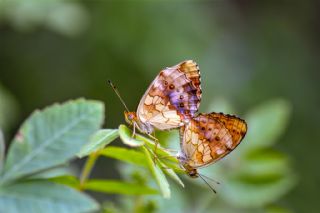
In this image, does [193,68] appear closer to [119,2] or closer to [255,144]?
[255,144]

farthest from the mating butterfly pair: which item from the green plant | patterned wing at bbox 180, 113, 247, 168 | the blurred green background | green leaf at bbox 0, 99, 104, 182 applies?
the blurred green background

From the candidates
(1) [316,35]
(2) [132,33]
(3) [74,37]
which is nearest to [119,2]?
(2) [132,33]

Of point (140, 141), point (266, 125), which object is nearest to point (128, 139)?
point (140, 141)

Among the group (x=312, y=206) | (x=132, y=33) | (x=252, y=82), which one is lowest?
(x=312, y=206)

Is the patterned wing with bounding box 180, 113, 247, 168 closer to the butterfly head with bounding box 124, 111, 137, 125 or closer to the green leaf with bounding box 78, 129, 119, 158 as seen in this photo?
the butterfly head with bounding box 124, 111, 137, 125

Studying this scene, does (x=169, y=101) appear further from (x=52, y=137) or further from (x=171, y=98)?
(x=52, y=137)

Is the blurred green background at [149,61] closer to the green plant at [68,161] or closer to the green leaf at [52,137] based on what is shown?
the green plant at [68,161]

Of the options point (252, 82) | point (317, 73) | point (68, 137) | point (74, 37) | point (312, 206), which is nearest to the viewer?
point (68, 137)
